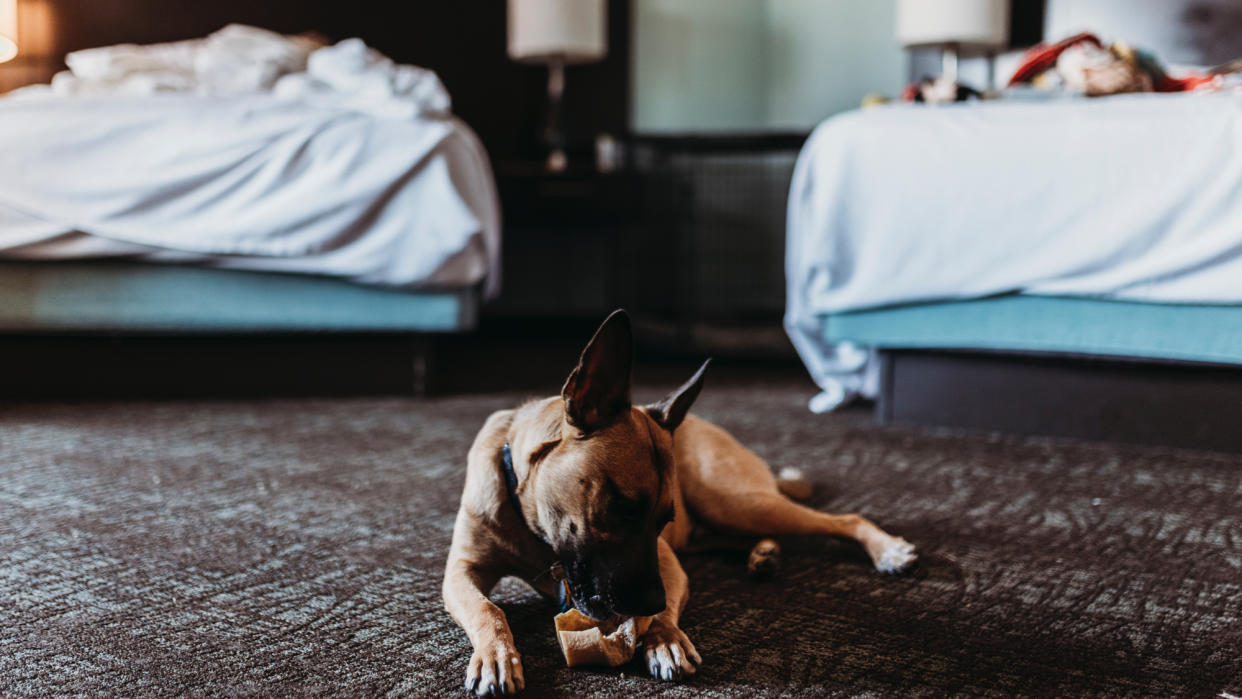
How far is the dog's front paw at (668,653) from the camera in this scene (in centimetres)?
113

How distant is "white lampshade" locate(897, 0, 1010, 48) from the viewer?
3734mm

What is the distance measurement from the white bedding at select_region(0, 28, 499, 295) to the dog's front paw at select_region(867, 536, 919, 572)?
1555 mm

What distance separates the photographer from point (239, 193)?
108 inches

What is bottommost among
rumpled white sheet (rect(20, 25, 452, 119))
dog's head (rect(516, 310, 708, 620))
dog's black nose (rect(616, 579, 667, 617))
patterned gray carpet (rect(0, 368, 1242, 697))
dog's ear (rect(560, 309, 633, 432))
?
patterned gray carpet (rect(0, 368, 1242, 697))

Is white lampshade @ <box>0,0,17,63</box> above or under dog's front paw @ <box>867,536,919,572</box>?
above

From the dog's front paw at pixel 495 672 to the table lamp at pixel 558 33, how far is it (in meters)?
2.90

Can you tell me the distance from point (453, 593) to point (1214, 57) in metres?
3.51

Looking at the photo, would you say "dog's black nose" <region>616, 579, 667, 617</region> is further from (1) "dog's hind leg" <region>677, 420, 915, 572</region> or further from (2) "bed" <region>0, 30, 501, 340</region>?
(2) "bed" <region>0, 30, 501, 340</region>

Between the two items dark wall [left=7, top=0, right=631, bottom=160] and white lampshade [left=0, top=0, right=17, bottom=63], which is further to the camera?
dark wall [left=7, top=0, right=631, bottom=160]

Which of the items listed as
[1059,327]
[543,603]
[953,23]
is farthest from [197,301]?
[953,23]

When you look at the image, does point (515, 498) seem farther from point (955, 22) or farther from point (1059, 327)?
point (955, 22)

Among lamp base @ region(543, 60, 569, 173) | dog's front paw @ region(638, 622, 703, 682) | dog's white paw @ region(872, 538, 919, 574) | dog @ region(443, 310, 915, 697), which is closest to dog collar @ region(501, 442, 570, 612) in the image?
dog @ region(443, 310, 915, 697)

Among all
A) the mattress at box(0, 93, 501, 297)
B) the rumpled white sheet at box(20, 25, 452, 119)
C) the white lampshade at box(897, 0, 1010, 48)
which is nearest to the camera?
the mattress at box(0, 93, 501, 297)

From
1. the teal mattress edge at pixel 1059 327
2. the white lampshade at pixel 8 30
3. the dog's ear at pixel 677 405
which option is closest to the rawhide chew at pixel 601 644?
the dog's ear at pixel 677 405
